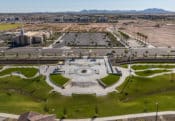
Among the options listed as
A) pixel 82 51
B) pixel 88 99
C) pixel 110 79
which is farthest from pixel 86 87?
pixel 82 51

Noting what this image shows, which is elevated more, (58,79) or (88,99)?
(58,79)

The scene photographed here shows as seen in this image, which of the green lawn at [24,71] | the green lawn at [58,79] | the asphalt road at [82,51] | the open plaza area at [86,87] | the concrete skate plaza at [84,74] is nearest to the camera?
the open plaza area at [86,87]

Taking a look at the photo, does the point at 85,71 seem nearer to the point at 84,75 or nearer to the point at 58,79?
the point at 84,75

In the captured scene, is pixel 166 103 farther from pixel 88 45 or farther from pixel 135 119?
pixel 88 45

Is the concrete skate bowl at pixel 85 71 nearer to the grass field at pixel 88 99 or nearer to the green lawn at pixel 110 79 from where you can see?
the green lawn at pixel 110 79

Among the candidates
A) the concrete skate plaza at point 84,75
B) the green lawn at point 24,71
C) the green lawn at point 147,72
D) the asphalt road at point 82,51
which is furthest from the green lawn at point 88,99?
the asphalt road at point 82,51

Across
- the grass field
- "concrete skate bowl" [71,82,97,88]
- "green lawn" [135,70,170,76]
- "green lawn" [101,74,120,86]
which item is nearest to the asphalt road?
"green lawn" [135,70,170,76]
